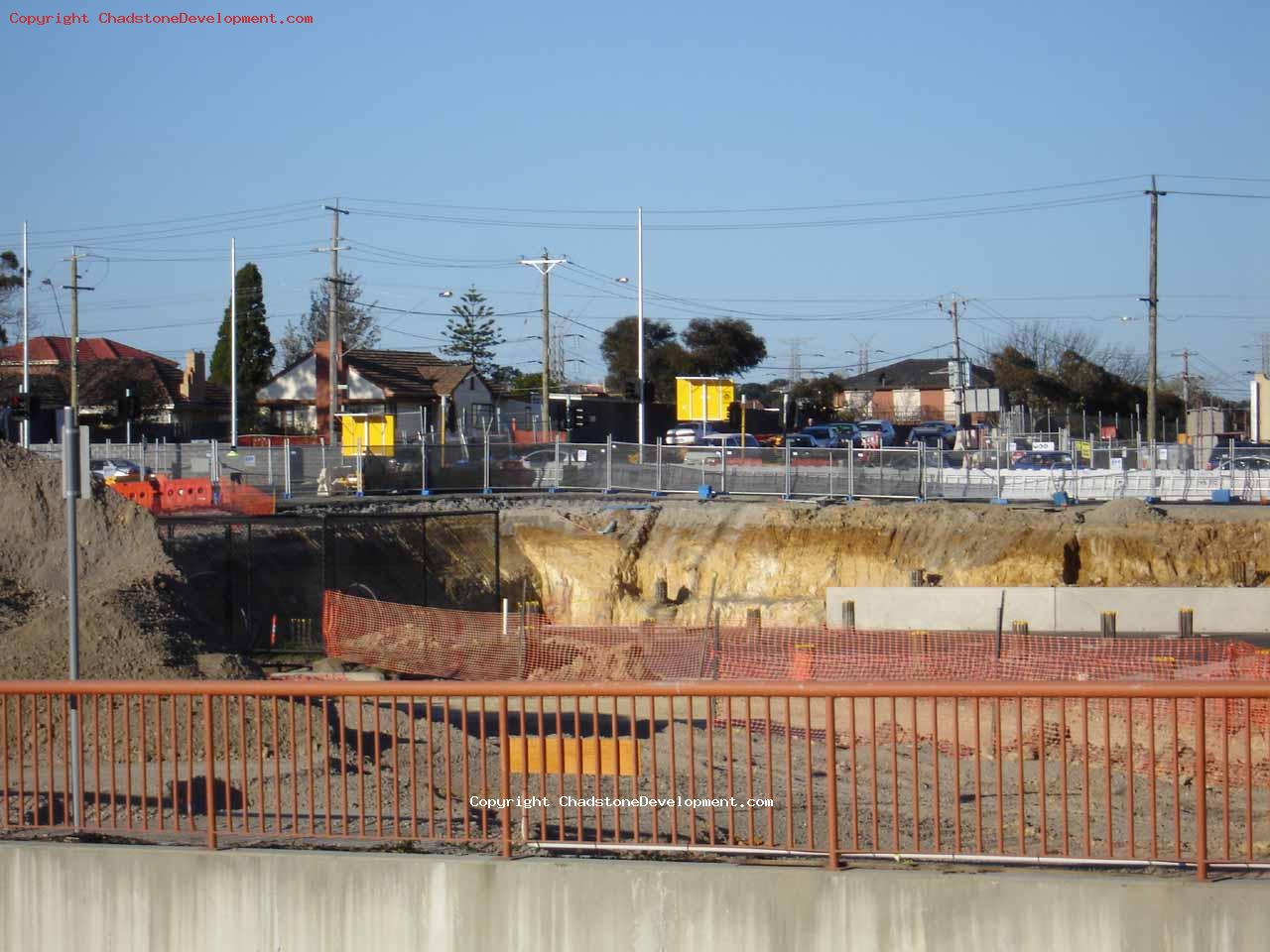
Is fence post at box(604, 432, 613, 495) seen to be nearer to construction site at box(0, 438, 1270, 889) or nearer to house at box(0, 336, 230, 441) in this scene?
construction site at box(0, 438, 1270, 889)

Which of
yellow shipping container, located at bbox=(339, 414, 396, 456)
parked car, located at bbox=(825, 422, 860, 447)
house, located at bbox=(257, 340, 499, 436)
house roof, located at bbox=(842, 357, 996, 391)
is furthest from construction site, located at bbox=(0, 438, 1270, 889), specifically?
house roof, located at bbox=(842, 357, 996, 391)

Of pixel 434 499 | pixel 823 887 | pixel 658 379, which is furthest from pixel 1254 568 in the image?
pixel 658 379

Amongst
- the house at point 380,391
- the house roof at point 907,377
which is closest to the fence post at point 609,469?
the house at point 380,391

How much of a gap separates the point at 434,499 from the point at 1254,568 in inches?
847

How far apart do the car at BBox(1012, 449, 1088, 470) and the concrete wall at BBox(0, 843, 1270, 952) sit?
3279 cm

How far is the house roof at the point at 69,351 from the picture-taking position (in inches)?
3118

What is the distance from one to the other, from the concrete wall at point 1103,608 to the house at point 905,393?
2414 inches

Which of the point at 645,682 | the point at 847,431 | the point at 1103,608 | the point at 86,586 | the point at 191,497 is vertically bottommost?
the point at 1103,608

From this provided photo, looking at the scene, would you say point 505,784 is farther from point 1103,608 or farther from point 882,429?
point 882,429

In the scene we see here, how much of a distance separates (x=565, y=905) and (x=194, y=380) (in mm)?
81621

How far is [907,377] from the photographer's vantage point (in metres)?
94.6

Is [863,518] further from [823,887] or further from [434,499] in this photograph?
[823,887]

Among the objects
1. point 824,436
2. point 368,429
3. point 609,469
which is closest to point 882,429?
point 824,436

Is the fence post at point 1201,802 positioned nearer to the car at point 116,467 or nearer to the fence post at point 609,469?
the fence post at point 609,469
